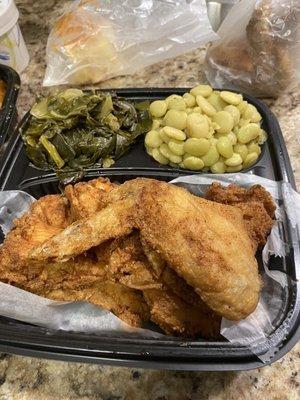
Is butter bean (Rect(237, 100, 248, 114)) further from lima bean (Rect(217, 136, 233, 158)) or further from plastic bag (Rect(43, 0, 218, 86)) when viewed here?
plastic bag (Rect(43, 0, 218, 86))

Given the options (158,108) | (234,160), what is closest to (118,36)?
(158,108)

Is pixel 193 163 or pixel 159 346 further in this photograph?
pixel 193 163

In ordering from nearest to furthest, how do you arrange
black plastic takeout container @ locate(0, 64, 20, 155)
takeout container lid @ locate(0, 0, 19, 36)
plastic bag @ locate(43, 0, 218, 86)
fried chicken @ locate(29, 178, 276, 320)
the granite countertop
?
fried chicken @ locate(29, 178, 276, 320), the granite countertop, black plastic takeout container @ locate(0, 64, 20, 155), takeout container lid @ locate(0, 0, 19, 36), plastic bag @ locate(43, 0, 218, 86)

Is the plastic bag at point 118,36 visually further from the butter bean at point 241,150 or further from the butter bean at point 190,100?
the butter bean at point 241,150

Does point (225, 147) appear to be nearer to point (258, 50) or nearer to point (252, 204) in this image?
point (252, 204)

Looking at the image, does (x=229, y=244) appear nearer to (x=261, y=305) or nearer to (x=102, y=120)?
(x=261, y=305)

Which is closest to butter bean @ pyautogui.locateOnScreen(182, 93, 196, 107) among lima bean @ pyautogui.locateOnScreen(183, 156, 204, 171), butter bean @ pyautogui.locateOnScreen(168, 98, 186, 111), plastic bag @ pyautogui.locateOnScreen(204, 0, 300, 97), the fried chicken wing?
butter bean @ pyautogui.locateOnScreen(168, 98, 186, 111)
